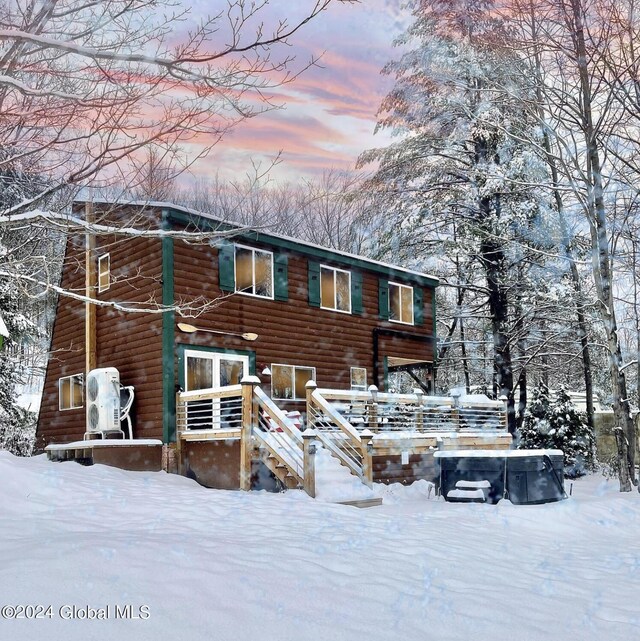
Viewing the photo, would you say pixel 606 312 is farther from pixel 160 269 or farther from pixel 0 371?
pixel 0 371

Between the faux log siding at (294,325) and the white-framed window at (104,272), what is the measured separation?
2.60 meters

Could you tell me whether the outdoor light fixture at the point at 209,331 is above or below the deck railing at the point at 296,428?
above

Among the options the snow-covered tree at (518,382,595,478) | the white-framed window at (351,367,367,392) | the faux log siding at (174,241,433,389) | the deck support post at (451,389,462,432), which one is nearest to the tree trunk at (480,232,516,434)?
the snow-covered tree at (518,382,595,478)

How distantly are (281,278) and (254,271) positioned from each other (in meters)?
0.84

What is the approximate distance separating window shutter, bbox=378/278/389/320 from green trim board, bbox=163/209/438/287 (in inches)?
11.5

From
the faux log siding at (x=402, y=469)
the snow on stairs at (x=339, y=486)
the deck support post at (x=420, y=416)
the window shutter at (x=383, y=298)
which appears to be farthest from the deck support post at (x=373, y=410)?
the window shutter at (x=383, y=298)

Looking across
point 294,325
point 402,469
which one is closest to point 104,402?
point 294,325

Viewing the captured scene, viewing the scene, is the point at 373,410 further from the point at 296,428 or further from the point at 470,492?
the point at 470,492

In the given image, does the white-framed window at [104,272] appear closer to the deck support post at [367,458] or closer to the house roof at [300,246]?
the house roof at [300,246]

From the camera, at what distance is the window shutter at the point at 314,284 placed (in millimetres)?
18172

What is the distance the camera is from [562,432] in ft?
71.9

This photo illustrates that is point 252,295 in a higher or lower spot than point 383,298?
lower

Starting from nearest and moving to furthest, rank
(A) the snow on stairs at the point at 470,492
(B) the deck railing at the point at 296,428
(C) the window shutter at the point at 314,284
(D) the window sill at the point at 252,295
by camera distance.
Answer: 1. (B) the deck railing at the point at 296,428
2. (A) the snow on stairs at the point at 470,492
3. (D) the window sill at the point at 252,295
4. (C) the window shutter at the point at 314,284

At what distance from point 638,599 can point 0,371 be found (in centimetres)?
1849
